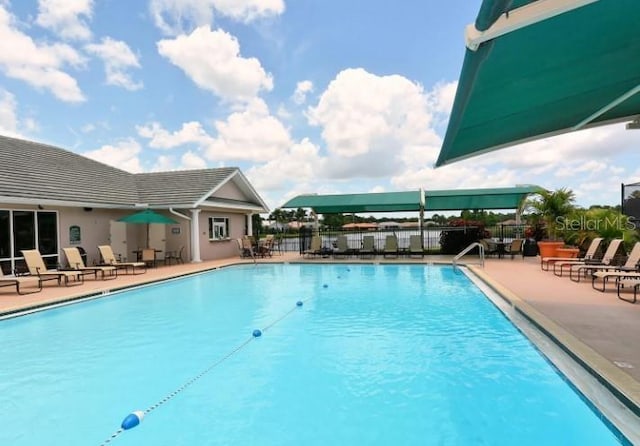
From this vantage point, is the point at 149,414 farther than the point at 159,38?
No

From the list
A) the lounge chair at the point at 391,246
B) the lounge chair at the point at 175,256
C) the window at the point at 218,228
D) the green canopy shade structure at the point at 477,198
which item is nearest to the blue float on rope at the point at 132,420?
the lounge chair at the point at 175,256

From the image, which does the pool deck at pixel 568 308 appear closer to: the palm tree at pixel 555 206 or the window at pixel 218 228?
the palm tree at pixel 555 206

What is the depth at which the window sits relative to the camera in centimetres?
2147

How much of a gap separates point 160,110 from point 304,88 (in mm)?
8027

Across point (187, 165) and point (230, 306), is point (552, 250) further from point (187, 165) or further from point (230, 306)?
point (187, 165)

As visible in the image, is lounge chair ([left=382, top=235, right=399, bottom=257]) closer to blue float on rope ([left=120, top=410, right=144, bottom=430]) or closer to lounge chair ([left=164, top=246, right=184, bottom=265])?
lounge chair ([left=164, top=246, right=184, bottom=265])

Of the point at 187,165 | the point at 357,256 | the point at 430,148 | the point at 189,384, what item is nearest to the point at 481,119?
the point at 189,384

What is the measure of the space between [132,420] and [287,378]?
199 cm

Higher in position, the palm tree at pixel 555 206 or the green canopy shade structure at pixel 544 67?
the green canopy shade structure at pixel 544 67

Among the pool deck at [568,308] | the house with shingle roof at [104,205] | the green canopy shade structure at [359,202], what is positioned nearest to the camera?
the pool deck at [568,308]

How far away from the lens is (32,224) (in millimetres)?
14180

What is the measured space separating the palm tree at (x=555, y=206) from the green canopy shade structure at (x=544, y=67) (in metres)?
10.2

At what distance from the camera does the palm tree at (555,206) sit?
17.0 metres

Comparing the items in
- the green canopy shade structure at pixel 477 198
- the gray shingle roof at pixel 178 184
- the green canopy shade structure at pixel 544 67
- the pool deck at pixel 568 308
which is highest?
the gray shingle roof at pixel 178 184
